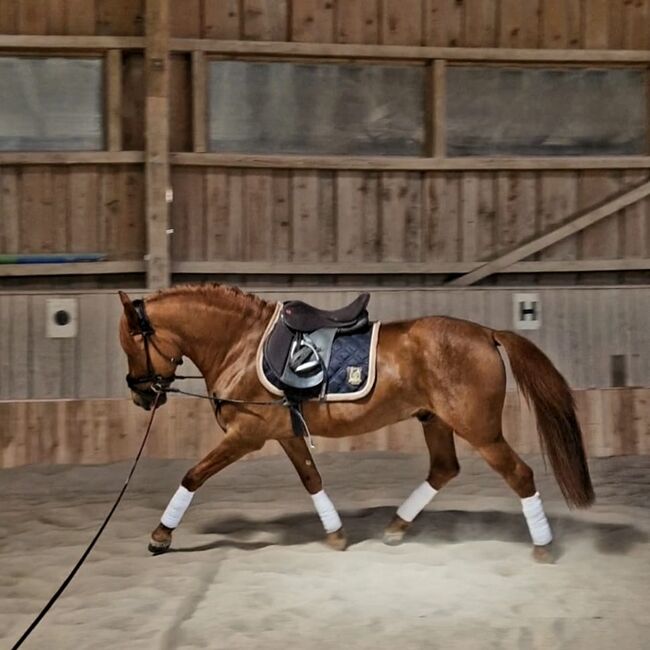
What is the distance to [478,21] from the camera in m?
6.32

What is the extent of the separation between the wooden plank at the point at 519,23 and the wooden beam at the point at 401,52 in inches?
4.2

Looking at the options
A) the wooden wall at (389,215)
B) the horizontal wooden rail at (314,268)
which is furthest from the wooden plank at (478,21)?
the horizontal wooden rail at (314,268)

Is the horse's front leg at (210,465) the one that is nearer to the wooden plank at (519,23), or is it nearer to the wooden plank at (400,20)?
the wooden plank at (400,20)

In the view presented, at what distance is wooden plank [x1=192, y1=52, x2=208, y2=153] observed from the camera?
605 cm

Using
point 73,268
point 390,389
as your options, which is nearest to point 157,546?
point 390,389

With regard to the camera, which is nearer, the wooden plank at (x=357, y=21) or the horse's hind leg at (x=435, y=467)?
the horse's hind leg at (x=435, y=467)

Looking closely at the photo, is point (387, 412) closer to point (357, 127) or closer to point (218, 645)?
point (218, 645)

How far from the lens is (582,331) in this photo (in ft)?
20.4

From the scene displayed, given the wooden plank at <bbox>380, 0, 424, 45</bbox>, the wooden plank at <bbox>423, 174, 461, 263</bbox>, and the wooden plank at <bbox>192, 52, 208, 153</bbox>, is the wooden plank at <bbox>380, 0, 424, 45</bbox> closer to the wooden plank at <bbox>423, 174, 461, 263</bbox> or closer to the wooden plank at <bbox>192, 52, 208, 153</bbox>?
the wooden plank at <bbox>423, 174, 461, 263</bbox>

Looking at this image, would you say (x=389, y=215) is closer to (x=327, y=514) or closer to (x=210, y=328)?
(x=210, y=328)

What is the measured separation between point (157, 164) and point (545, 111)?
2845 mm

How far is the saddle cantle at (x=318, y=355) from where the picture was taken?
3861 millimetres

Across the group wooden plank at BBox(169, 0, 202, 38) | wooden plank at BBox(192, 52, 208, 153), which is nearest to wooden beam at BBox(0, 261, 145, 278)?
wooden plank at BBox(192, 52, 208, 153)

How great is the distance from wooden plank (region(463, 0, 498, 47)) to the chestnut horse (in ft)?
10.2
